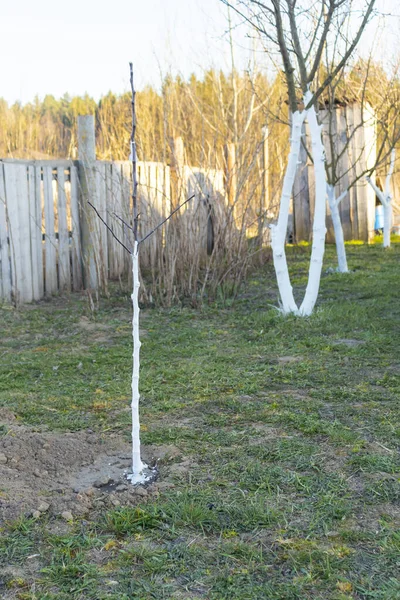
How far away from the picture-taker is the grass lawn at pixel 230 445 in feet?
7.48

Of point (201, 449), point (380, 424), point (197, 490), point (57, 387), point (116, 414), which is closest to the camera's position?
point (197, 490)

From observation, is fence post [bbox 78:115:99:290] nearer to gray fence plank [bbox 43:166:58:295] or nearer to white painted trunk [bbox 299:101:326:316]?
gray fence plank [bbox 43:166:58:295]

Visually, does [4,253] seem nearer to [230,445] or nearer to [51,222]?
[51,222]

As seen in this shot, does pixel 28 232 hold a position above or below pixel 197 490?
above

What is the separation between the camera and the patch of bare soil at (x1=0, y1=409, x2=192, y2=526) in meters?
2.76

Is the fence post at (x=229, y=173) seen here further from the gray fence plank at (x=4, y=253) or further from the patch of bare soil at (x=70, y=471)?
the patch of bare soil at (x=70, y=471)

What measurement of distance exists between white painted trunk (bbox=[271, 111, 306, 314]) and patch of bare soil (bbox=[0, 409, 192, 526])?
315 cm

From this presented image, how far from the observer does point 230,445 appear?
135 inches

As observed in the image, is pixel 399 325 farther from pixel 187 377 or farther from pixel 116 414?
pixel 116 414

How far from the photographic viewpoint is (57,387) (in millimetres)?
4562

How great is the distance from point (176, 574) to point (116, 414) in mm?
1745

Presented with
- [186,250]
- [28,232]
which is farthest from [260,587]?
Result: [28,232]

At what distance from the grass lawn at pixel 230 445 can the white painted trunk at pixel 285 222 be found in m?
0.23

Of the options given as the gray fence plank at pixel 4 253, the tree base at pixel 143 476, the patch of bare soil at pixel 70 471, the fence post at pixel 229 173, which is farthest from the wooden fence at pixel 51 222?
the tree base at pixel 143 476
